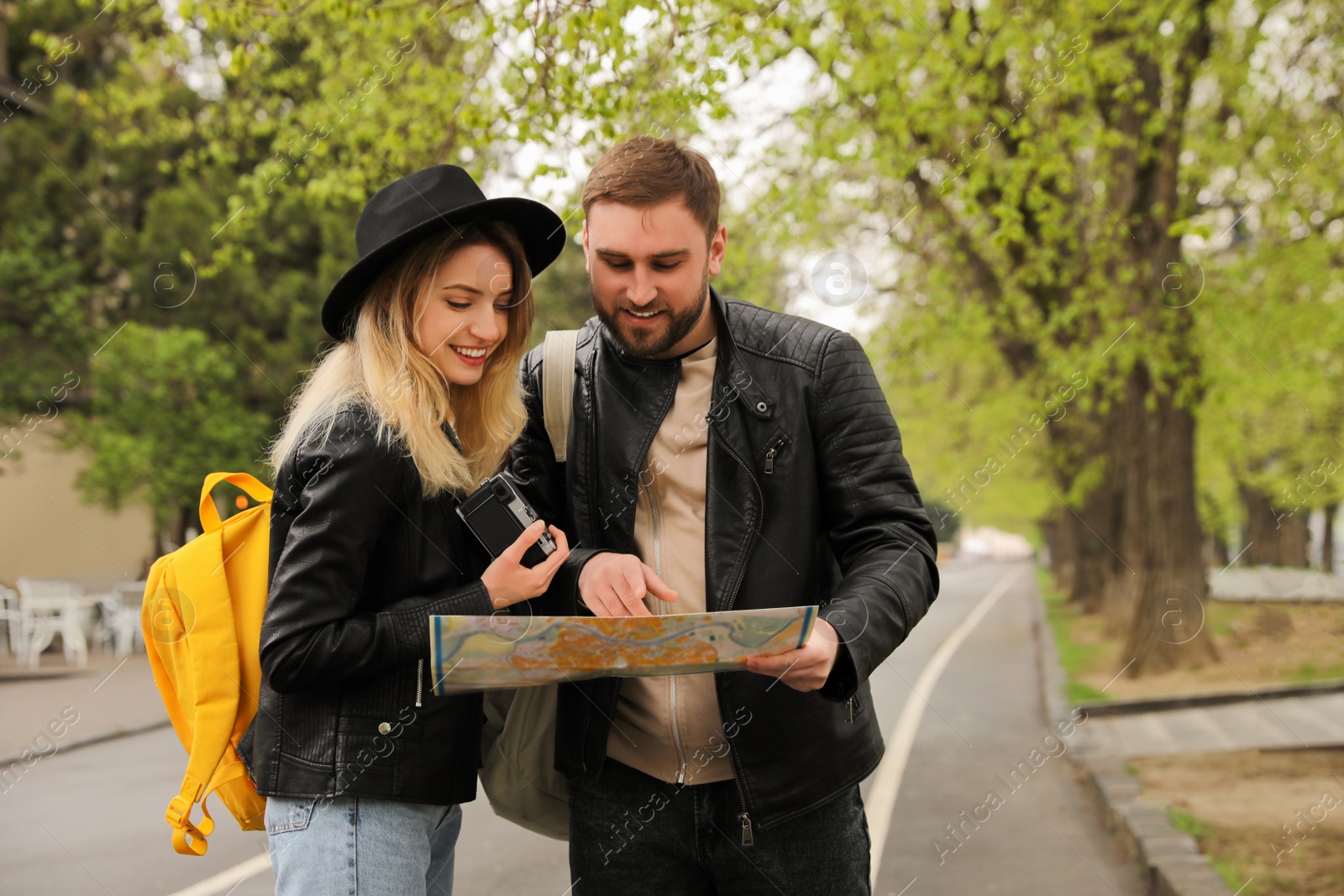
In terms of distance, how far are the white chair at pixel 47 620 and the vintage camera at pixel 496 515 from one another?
46.6 feet

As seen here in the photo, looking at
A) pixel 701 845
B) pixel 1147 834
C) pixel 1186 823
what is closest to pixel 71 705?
pixel 1147 834

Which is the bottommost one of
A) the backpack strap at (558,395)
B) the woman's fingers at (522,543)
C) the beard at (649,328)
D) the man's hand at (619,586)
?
the man's hand at (619,586)

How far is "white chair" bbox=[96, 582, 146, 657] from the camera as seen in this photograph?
16.1 meters

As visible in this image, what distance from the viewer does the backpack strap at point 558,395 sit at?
2.55 metres

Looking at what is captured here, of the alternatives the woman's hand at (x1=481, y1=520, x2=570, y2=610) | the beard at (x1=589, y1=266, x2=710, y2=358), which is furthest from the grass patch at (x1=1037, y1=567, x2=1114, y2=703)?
the woman's hand at (x1=481, y1=520, x2=570, y2=610)

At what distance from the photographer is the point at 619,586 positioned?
7.30 feet

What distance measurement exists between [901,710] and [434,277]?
10230 mm

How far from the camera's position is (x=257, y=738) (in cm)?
209

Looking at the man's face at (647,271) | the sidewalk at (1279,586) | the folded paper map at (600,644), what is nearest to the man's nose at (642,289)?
the man's face at (647,271)

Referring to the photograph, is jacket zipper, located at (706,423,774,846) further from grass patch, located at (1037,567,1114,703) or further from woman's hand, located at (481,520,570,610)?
grass patch, located at (1037,567,1114,703)

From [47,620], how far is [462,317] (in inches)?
592

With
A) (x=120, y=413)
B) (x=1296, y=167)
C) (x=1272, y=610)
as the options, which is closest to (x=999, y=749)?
(x=1296, y=167)

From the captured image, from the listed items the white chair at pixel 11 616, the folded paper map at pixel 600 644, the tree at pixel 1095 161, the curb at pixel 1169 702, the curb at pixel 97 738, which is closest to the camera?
the folded paper map at pixel 600 644

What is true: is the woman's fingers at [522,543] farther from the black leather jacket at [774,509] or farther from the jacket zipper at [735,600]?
the jacket zipper at [735,600]
